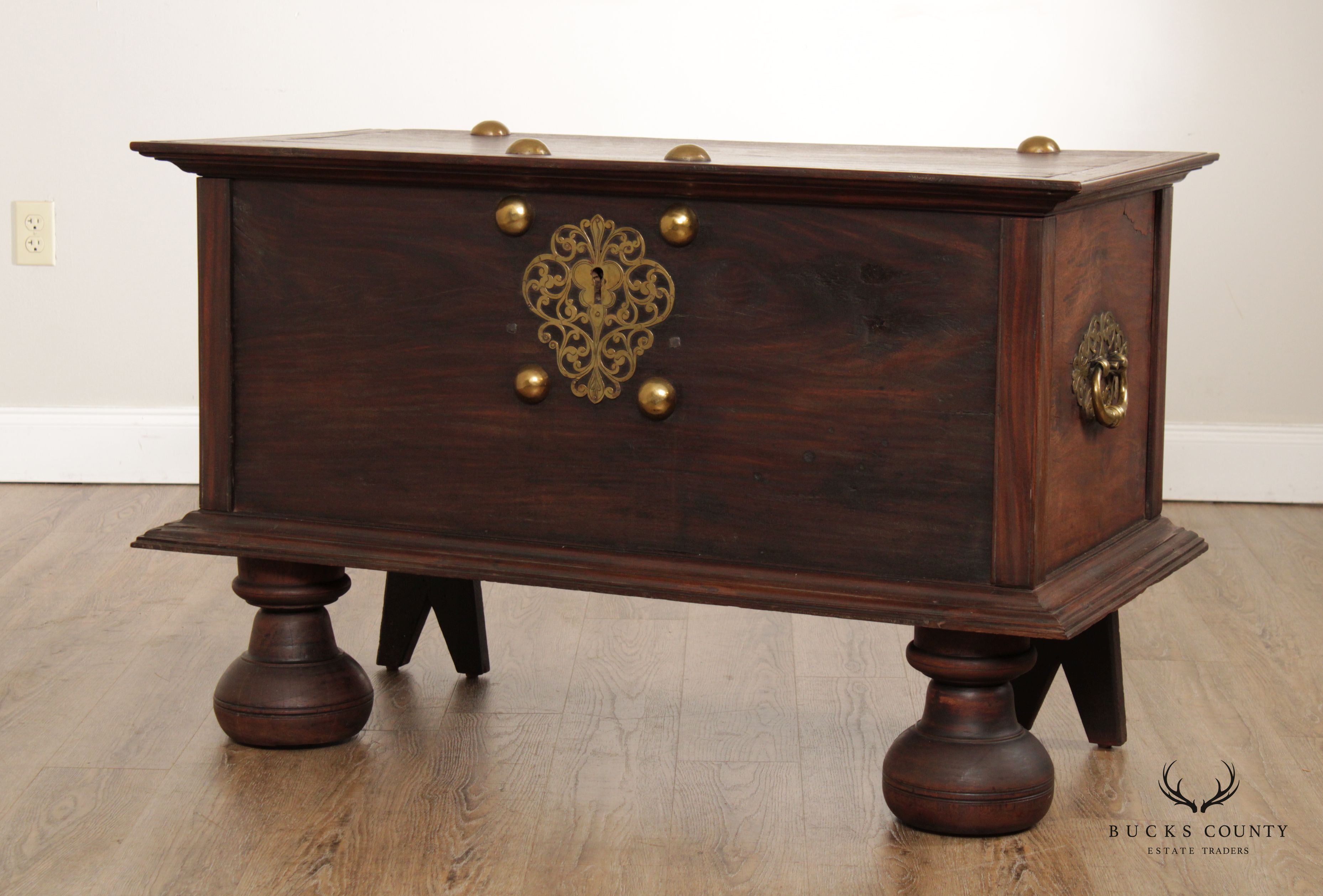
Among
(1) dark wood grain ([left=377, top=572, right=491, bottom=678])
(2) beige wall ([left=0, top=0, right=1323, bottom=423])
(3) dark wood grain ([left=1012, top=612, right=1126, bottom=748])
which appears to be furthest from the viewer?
(2) beige wall ([left=0, top=0, right=1323, bottom=423])

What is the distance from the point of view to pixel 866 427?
135 centimetres

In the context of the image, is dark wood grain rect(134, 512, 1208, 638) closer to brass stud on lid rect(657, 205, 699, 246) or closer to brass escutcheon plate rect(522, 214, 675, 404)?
brass escutcheon plate rect(522, 214, 675, 404)

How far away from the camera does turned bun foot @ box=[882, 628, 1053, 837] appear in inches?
54.7

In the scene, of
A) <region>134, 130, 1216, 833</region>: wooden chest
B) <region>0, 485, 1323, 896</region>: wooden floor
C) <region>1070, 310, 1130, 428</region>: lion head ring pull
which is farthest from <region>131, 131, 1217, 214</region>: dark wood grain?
<region>0, 485, 1323, 896</region>: wooden floor

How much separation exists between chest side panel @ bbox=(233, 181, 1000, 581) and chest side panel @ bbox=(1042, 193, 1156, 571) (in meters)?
0.07

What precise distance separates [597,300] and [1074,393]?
1.39ft

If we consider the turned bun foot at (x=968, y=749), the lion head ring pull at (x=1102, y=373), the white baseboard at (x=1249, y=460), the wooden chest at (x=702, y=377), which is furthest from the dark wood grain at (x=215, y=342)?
the white baseboard at (x=1249, y=460)

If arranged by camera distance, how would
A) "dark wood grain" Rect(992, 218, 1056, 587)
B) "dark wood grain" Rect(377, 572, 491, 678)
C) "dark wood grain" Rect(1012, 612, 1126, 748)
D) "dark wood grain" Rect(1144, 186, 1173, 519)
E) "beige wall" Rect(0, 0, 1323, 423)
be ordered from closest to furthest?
"dark wood grain" Rect(992, 218, 1056, 587) < "dark wood grain" Rect(1144, 186, 1173, 519) < "dark wood grain" Rect(1012, 612, 1126, 748) < "dark wood grain" Rect(377, 572, 491, 678) < "beige wall" Rect(0, 0, 1323, 423)

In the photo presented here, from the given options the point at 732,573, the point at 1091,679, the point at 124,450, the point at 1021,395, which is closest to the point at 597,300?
the point at 732,573

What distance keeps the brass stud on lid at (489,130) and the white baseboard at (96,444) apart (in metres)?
1.37

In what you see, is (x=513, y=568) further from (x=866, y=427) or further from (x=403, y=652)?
(x=403, y=652)

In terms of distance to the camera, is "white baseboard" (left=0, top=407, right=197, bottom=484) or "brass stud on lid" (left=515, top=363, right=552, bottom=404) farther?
"white baseboard" (left=0, top=407, right=197, bottom=484)

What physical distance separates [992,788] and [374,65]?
1.90 metres

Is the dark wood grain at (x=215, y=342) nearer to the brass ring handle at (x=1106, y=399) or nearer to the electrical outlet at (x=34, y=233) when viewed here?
the brass ring handle at (x=1106, y=399)
